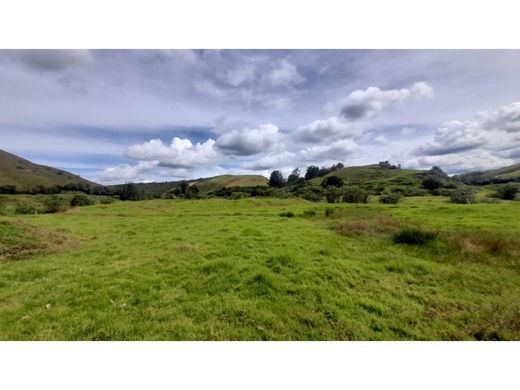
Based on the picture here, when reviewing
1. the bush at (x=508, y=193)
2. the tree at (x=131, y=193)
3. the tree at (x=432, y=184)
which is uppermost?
the tree at (x=432, y=184)

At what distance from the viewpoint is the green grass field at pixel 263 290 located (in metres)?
6.52

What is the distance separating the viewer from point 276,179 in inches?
7475

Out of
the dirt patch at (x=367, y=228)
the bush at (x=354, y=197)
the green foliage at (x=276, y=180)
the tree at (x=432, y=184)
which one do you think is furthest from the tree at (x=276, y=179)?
the dirt patch at (x=367, y=228)

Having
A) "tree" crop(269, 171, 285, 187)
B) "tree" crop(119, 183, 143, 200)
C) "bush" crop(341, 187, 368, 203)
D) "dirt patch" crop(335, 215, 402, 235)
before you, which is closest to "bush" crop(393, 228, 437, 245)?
"dirt patch" crop(335, 215, 402, 235)

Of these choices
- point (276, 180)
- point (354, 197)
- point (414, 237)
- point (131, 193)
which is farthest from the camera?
point (276, 180)

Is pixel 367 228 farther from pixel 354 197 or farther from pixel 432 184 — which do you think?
pixel 432 184

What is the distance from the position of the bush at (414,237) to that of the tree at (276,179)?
169928 millimetres

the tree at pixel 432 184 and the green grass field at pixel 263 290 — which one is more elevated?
the tree at pixel 432 184

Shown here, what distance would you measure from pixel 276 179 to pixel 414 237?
574 ft

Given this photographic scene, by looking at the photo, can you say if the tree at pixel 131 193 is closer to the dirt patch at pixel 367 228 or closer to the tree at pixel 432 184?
the dirt patch at pixel 367 228

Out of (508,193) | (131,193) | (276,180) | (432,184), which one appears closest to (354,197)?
(508,193)

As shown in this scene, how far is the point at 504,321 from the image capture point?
701 centimetres

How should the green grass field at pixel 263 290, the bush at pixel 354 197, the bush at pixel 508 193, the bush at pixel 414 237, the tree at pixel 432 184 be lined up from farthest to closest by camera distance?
the tree at pixel 432 184, the bush at pixel 508 193, the bush at pixel 354 197, the bush at pixel 414 237, the green grass field at pixel 263 290

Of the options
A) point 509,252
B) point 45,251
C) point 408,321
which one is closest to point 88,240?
point 45,251
